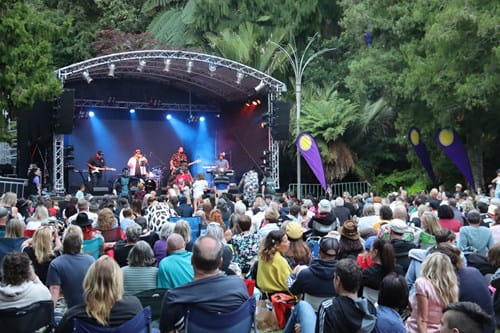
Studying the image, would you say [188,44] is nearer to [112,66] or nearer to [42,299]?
[112,66]

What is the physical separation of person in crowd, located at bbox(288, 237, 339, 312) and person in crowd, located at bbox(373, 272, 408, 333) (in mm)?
1059

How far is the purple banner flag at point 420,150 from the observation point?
915 inches

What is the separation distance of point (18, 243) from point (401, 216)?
3892mm

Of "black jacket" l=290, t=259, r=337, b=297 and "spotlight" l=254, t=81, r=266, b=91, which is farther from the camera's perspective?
"spotlight" l=254, t=81, r=266, b=91

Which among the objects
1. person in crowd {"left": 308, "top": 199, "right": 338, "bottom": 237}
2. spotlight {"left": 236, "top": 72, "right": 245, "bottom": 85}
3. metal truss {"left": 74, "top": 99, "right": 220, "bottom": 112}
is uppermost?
spotlight {"left": 236, "top": 72, "right": 245, "bottom": 85}

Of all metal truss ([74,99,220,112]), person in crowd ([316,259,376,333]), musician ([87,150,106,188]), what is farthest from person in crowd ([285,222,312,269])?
metal truss ([74,99,220,112])

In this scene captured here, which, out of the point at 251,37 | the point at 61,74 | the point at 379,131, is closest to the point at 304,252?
the point at 61,74

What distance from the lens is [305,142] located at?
23.2 meters

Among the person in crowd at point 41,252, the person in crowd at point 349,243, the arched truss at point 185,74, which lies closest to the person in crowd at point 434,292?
the person in crowd at point 349,243

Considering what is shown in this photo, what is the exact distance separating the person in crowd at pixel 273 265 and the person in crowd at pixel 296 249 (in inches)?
4.9

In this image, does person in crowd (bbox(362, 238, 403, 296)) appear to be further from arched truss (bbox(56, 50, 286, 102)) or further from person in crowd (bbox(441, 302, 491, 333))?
arched truss (bbox(56, 50, 286, 102))

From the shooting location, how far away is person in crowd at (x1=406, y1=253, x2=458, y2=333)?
14.9ft

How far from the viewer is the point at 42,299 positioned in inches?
183

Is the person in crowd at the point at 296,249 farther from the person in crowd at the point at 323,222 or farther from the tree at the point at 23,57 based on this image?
the tree at the point at 23,57
